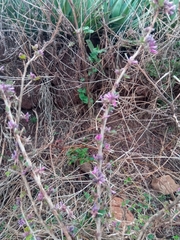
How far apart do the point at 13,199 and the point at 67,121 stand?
620 mm

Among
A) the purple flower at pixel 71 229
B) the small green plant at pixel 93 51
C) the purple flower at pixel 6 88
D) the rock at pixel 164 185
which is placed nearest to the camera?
the purple flower at pixel 6 88

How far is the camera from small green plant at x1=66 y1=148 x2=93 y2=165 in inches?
76.2

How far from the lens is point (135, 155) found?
2.03 metres

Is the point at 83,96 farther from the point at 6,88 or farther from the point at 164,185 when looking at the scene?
the point at 6,88

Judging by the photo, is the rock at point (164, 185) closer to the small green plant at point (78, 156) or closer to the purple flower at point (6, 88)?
the small green plant at point (78, 156)

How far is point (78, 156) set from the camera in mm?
1965

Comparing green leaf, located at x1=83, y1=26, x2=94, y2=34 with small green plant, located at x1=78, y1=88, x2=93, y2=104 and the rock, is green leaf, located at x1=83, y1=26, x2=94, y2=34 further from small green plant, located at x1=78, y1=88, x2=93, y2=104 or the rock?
the rock

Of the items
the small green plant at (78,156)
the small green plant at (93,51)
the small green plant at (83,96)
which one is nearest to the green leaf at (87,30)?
the small green plant at (93,51)

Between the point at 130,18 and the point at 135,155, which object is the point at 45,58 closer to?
the point at 130,18

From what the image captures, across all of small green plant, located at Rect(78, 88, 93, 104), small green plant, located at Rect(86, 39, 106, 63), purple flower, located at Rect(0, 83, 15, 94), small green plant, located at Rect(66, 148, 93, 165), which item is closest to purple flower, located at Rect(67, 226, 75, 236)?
purple flower, located at Rect(0, 83, 15, 94)

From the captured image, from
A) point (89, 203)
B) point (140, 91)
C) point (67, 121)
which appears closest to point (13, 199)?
point (89, 203)

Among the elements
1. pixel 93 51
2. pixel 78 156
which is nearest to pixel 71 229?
pixel 78 156

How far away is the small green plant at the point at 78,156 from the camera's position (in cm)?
194

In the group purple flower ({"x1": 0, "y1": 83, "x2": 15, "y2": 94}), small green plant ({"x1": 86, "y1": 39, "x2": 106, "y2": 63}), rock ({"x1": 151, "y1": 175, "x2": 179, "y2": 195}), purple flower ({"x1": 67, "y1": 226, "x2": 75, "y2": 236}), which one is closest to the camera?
purple flower ({"x1": 0, "y1": 83, "x2": 15, "y2": 94})
